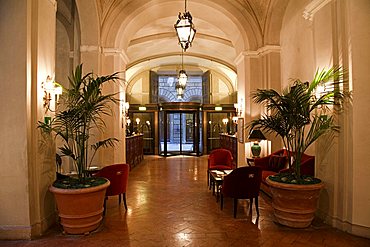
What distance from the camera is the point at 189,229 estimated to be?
3.79 m

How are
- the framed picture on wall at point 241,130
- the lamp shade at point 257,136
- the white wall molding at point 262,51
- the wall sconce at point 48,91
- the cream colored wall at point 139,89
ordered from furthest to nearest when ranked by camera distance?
the cream colored wall at point 139,89 → the framed picture on wall at point 241,130 → the white wall molding at point 262,51 → the lamp shade at point 257,136 → the wall sconce at point 48,91

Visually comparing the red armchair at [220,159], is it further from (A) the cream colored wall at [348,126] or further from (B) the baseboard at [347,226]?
(B) the baseboard at [347,226]

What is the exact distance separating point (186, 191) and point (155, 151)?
26.6ft

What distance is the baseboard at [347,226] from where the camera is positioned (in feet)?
11.5

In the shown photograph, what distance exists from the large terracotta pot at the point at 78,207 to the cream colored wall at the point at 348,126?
327cm

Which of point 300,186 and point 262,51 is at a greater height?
point 262,51

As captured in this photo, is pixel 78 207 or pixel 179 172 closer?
pixel 78 207

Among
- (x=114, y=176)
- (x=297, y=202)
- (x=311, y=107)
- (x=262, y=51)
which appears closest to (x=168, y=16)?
(x=262, y=51)

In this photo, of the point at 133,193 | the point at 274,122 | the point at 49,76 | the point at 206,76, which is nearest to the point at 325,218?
the point at 274,122

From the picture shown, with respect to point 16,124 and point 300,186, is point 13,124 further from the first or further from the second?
point 300,186

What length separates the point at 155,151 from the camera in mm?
13914

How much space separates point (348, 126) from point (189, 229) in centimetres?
260

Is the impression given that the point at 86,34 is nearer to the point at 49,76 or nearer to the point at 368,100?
the point at 49,76

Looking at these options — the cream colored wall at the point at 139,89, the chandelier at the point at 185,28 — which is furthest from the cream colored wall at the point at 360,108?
the cream colored wall at the point at 139,89
